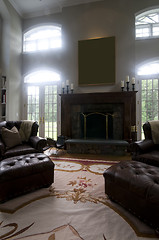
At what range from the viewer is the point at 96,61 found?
4613 mm

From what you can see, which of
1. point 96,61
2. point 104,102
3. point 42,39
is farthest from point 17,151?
point 42,39

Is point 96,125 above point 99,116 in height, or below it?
below

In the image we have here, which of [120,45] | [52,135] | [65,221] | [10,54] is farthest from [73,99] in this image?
[65,221]

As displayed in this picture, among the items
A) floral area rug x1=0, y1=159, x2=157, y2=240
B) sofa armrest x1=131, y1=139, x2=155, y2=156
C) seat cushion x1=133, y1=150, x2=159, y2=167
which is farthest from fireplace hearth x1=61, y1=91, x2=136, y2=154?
floral area rug x1=0, y1=159, x2=157, y2=240

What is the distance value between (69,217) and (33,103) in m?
4.61

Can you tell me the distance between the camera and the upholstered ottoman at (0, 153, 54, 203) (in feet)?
5.54

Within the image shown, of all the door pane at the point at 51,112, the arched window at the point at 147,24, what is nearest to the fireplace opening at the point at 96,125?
the door pane at the point at 51,112

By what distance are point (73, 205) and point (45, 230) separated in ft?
1.45

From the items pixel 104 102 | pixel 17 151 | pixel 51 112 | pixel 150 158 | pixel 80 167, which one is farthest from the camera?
pixel 51 112

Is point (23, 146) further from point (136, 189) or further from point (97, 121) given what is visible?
point (97, 121)

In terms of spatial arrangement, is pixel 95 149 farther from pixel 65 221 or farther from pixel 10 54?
pixel 10 54

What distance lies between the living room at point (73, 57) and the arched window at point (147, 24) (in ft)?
0.11

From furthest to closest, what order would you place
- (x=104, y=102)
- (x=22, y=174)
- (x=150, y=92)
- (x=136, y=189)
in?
(x=150, y=92) → (x=104, y=102) → (x=22, y=174) → (x=136, y=189)

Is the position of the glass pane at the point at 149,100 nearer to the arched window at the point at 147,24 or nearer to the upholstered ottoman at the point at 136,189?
the arched window at the point at 147,24
